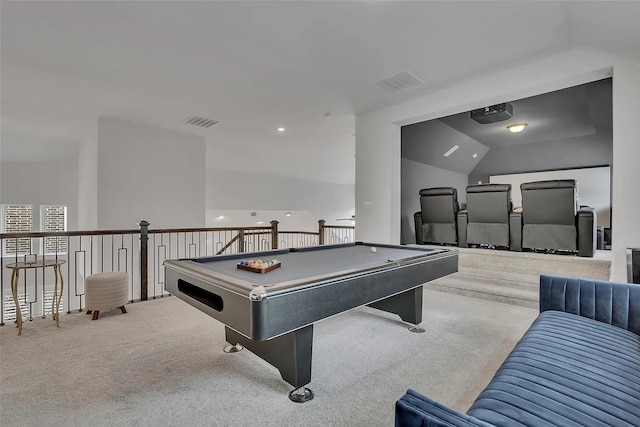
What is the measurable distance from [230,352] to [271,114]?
3.78m

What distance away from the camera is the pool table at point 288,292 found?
1.44 metres

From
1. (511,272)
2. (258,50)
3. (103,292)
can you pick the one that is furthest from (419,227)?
(103,292)

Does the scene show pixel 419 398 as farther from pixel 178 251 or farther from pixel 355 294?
pixel 178 251

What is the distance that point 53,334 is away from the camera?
9.37ft

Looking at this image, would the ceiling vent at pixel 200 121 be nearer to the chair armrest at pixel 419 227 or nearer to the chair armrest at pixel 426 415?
the chair armrest at pixel 419 227

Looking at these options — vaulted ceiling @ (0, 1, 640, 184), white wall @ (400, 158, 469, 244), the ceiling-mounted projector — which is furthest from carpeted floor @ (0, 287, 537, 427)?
white wall @ (400, 158, 469, 244)

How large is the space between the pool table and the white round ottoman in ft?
5.58

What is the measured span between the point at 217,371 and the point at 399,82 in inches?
150

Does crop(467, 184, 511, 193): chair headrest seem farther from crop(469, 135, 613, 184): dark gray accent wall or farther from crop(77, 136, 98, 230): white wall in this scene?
crop(77, 136, 98, 230): white wall

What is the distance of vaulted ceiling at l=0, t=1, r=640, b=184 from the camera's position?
2490 millimetres

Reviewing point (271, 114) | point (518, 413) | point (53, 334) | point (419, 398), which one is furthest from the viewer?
point (271, 114)

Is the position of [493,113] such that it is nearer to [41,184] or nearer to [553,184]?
[553,184]

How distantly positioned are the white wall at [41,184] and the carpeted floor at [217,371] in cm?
546

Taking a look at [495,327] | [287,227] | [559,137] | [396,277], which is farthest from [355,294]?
[287,227]
